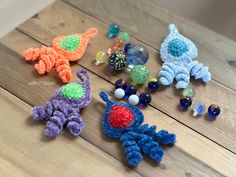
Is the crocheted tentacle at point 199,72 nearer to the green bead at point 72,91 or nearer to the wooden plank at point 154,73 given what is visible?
the wooden plank at point 154,73

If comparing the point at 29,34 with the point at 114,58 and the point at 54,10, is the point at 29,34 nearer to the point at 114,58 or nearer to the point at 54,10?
the point at 54,10

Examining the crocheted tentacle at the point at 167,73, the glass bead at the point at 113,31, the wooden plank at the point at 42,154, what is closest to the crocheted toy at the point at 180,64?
the crocheted tentacle at the point at 167,73

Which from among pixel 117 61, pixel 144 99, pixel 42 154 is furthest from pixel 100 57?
pixel 42 154

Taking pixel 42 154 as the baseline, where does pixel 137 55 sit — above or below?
above

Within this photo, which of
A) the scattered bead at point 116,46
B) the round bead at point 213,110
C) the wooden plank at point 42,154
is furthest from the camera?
the scattered bead at point 116,46

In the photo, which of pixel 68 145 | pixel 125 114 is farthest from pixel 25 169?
pixel 125 114

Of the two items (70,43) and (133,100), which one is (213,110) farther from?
(70,43)
